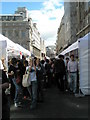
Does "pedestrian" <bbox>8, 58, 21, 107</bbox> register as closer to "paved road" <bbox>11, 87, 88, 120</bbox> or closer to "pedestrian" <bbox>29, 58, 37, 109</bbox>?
"paved road" <bbox>11, 87, 88, 120</bbox>

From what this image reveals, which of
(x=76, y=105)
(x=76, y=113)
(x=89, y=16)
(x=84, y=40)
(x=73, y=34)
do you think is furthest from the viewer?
(x=73, y=34)

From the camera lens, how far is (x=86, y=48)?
8.43m

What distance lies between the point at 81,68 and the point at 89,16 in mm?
21855

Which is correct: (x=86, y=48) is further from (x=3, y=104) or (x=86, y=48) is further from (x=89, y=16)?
(x=89, y=16)

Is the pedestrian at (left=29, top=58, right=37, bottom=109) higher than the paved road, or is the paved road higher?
the pedestrian at (left=29, top=58, right=37, bottom=109)

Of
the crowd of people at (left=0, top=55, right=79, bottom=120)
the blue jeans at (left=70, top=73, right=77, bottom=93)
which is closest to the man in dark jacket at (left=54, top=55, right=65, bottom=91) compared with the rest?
the crowd of people at (left=0, top=55, right=79, bottom=120)

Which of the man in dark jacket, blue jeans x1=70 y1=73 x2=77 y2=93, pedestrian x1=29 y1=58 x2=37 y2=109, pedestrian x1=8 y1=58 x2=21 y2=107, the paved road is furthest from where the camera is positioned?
the man in dark jacket

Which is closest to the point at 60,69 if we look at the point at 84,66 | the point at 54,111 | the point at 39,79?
the point at 84,66

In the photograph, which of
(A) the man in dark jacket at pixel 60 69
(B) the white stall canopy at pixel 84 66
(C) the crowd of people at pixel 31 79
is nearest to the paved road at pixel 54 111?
(C) the crowd of people at pixel 31 79

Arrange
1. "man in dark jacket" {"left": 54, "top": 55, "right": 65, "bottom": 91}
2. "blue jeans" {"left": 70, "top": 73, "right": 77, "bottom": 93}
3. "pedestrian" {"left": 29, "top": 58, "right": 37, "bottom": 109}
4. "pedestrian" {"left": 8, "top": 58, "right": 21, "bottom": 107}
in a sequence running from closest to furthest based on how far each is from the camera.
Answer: "pedestrian" {"left": 29, "top": 58, "right": 37, "bottom": 109} < "pedestrian" {"left": 8, "top": 58, "right": 21, "bottom": 107} < "blue jeans" {"left": 70, "top": 73, "right": 77, "bottom": 93} < "man in dark jacket" {"left": 54, "top": 55, "right": 65, "bottom": 91}

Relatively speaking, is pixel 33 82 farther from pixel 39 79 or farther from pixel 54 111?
pixel 54 111

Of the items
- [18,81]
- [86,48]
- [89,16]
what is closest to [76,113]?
[18,81]

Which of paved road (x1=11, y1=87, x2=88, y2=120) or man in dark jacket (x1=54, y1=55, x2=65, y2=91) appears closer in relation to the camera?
paved road (x1=11, y1=87, x2=88, y2=120)

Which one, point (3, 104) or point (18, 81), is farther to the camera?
point (18, 81)
